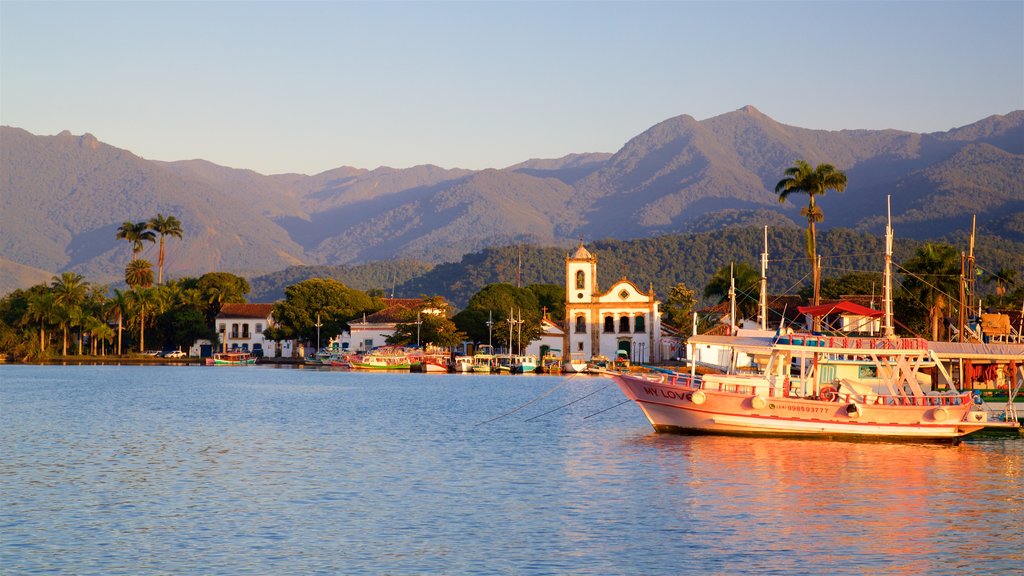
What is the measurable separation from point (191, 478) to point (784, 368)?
76.4 feet

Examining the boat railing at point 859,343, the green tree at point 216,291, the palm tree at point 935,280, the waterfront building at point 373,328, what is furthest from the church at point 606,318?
the boat railing at point 859,343

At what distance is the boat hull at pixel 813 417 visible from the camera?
43406mm

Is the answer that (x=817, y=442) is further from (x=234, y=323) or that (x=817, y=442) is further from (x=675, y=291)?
(x=234, y=323)

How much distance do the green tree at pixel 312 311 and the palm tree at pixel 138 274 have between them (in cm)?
2121

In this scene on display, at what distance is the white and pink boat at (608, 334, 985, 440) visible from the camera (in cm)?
4353

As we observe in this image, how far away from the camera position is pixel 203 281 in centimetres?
16938

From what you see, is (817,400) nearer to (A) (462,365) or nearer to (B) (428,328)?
(A) (462,365)

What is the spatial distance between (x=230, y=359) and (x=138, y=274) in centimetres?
2386

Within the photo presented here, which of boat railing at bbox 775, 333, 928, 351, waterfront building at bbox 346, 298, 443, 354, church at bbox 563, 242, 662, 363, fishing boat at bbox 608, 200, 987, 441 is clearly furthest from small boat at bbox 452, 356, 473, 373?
boat railing at bbox 775, 333, 928, 351

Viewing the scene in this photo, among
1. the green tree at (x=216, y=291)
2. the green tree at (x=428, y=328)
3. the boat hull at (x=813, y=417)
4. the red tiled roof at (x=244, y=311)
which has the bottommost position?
the boat hull at (x=813, y=417)

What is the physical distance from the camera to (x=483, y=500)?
31.4 metres

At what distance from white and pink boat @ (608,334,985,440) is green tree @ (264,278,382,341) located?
107 meters

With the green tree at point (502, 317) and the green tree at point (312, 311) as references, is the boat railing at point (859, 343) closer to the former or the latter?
the green tree at point (502, 317)

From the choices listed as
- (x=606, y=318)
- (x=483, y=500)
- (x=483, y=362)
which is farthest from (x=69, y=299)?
(x=483, y=500)
